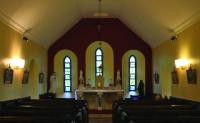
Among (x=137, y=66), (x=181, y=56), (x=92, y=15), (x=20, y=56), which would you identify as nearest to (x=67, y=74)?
(x=92, y=15)

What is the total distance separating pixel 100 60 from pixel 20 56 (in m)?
7.61

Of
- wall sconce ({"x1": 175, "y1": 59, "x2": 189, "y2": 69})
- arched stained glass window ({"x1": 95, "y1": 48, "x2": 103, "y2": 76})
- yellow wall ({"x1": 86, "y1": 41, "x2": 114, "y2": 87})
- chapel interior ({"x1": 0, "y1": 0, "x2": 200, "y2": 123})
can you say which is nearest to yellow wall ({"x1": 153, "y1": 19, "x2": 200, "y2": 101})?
chapel interior ({"x1": 0, "y1": 0, "x2": 200, "y2": 123})

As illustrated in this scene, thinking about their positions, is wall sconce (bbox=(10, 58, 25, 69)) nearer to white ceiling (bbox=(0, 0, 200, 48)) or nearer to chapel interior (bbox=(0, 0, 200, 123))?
chapel interior (bbox=(0, 0, 200, 123))

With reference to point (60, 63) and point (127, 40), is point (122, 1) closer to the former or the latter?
point (127, 40)

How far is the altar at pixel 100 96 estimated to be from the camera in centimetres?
1700

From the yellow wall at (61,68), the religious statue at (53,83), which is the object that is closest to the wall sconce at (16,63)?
the religious statue at (53,83)

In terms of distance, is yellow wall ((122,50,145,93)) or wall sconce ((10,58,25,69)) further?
yellow wall ((122,50,145,93))

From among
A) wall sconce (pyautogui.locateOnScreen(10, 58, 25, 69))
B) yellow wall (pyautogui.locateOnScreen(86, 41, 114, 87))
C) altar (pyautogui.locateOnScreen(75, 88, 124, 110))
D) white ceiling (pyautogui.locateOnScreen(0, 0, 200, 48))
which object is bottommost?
altar (pyautogui.locateOnScreen(75, 88, 124, 110))

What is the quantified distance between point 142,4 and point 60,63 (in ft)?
24.9

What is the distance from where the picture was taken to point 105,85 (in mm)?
19359

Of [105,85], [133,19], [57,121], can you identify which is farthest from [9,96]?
[105,85]

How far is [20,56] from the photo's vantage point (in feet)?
40.9

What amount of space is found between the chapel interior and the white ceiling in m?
0.04

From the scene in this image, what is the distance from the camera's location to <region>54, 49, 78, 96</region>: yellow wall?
1934 cm
